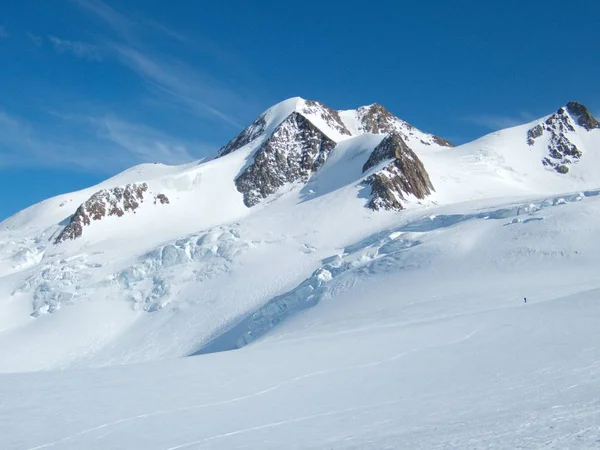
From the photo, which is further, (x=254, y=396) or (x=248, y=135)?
(x=248, y=135)

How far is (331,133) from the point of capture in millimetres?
97750

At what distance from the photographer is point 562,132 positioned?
91938mm

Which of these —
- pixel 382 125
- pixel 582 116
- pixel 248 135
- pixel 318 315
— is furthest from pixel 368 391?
pixel 382 125

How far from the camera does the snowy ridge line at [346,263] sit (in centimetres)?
3903

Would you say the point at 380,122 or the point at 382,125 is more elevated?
the point at 380,122

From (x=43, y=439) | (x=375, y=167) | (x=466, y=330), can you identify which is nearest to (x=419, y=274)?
(x=466, y=330)

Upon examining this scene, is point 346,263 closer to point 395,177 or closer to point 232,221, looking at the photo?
point 395,177

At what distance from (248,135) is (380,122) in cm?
2700

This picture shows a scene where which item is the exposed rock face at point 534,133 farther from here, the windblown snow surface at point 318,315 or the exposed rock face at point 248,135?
the exposed rock face at point 248,135

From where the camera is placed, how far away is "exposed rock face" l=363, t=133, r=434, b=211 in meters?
63.3

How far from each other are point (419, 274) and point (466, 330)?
62.3 feet

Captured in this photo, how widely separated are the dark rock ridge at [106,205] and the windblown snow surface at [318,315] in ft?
5.41

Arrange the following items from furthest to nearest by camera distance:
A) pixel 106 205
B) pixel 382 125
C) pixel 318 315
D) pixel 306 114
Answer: pixel 382 125
pixel 306 114
pixel 106 205
pixel 318 315

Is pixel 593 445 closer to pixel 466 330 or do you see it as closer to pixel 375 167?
pixel 466 330
